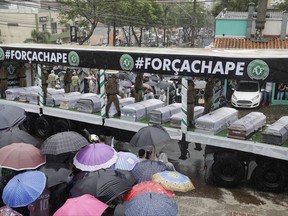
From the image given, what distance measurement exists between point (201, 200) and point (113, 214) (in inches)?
137

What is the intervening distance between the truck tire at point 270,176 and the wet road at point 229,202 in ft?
0.57

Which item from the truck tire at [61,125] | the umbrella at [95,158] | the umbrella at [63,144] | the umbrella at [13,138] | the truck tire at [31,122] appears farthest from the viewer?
the truck tire at [31,122]

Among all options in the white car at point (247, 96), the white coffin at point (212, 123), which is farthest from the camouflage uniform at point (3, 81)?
the white car at point (247, 96)

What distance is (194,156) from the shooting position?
11516mm

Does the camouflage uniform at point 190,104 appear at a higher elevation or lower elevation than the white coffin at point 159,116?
higher

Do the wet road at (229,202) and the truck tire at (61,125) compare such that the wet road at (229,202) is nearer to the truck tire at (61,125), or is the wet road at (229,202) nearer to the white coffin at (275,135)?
the white coffin at (275,135)

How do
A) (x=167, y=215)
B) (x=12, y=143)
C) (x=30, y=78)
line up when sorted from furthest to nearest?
(x=30, y=78), (x=12, y=143), (x=167, y=215)

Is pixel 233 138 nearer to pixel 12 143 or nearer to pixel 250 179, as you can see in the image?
pixel 250 179

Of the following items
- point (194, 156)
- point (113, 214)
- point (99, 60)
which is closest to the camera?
point (113, 214)

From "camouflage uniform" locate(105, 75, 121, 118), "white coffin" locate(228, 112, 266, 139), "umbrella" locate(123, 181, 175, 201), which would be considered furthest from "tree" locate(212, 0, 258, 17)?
"umbrella" locate(123, 181, 175, 201)

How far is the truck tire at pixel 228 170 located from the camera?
888 centimetres

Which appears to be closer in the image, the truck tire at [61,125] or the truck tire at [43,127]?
the truck tire at [61,125]

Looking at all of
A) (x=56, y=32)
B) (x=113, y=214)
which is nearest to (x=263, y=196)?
(x=113, y=214)

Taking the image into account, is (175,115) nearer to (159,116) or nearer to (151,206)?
(159,116)
